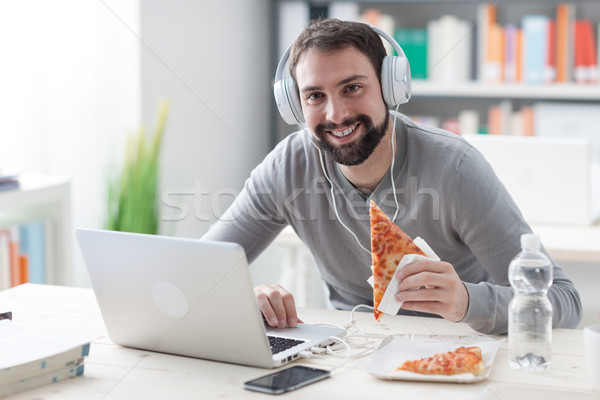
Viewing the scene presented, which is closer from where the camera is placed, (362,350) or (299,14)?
(362,350)

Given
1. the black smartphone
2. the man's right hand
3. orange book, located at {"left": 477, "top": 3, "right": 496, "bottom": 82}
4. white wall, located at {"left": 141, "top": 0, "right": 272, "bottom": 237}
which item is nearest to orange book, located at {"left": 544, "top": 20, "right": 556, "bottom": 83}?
orange book, located at {"left": 477, "top": 3, "right": 496, "bottom": 82}

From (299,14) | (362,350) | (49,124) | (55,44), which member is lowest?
(362,350)

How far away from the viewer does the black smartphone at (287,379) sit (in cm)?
103

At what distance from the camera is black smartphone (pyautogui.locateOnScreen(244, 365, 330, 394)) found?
1.03 m

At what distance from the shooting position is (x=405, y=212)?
1.57 m

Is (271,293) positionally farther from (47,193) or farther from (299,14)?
(299,14)

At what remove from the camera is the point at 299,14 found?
3805 millimetres

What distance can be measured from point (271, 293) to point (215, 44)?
93.4 inches

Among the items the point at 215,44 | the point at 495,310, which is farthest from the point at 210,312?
the point at 215,44

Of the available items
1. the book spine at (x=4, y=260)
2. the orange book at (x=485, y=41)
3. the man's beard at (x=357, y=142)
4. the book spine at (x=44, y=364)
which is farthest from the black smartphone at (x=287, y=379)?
the orange book at (x=485, y=41)

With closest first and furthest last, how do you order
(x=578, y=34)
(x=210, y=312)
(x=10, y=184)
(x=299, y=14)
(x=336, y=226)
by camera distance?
(x=210, y=312) → (x=336, y=226) → (x=10, y=184) → (x=578, y=34) → (x=299, y=14)

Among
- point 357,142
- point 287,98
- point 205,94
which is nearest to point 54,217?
point 205,94

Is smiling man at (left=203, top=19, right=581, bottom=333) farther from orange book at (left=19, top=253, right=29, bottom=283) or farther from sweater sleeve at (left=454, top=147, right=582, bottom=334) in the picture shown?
orange book at (left=19, top=253, right=29, bottom=283)

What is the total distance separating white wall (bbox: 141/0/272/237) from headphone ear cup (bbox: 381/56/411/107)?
161 centimetres
